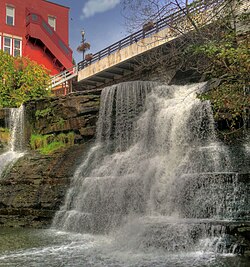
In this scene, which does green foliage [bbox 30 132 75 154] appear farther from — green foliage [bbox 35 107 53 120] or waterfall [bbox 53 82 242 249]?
waterfall [bbox 53 82 242 249]

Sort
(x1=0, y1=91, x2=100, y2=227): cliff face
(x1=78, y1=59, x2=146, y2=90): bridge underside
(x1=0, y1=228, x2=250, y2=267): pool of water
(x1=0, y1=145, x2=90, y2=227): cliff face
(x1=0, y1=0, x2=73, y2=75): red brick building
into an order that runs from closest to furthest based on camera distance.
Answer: (x1=0, y1=228, x2=250, y2=267): pool of water < (x1=0, y1=145, x2=90, y2=227): cliff face < (x1=0, y1=91, x2=100, y2=227): cliff face < (x1=78, y1=59, x2=146, y2=90): bridge underside < (x1=0, y1=0, x2=73, y2=75): red brick building

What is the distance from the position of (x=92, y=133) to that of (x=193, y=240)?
10371mm

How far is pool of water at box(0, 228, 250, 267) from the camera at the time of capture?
7426 mm

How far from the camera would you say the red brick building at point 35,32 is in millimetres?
34500

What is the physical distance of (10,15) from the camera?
3500cm

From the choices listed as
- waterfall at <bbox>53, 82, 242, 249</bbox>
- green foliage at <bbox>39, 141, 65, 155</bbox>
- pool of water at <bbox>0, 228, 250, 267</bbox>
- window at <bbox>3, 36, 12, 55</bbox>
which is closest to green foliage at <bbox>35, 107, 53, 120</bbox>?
green foliage at <bbox>39, 141, 65, 155</bbox>

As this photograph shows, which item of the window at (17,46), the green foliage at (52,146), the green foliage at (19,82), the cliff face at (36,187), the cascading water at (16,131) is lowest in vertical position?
the cliff face at (36,187)

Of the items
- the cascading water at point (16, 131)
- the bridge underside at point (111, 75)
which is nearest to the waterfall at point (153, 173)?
the cascading water at point (16, 131)

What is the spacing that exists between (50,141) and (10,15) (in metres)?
19.7

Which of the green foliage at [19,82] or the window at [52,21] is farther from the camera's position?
the window at [52,21]

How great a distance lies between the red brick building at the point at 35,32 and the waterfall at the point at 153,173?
2052cm

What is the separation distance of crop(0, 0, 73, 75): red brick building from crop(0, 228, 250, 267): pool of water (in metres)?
27.4

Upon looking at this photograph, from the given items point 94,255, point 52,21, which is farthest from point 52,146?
point 52,21

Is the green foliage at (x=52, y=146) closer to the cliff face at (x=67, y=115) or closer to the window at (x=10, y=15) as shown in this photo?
the cliff face at (x=67, y=115)
